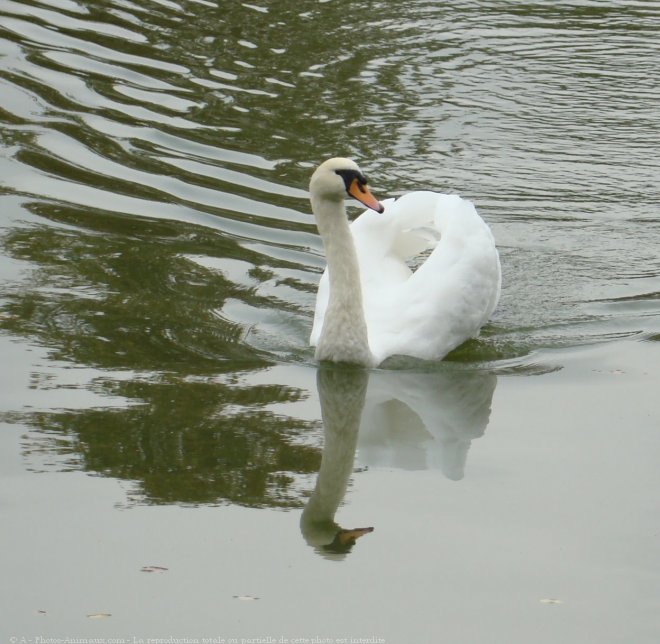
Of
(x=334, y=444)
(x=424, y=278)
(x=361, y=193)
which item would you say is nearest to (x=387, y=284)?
(x=424, y=278)

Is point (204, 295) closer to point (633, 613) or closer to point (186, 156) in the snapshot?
point (186, 156)

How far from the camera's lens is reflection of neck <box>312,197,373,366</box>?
7.84 metres

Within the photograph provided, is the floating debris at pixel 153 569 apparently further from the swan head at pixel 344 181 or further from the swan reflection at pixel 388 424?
the swan head at pixel 344 181

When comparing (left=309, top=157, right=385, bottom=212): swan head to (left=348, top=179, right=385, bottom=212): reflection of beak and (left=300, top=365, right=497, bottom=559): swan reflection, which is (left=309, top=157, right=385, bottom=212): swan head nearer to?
(left=348, top=179, right=385, bottom=212): reflection of beak

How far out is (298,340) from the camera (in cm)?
862

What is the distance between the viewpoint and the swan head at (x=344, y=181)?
24.9 ft

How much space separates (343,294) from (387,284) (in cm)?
74

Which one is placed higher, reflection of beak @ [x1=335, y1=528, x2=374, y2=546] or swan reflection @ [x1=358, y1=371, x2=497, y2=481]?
reflection of beak @ [x1=335, y1=528, x2=374, y2=546]

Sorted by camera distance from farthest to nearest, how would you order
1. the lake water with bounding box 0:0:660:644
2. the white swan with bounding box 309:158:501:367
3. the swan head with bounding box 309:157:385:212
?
the white swan with bounding box 309:158:501:367, the swan head with bounding box 309:157:385:212, the lake water with bounding box 0:0:660:644

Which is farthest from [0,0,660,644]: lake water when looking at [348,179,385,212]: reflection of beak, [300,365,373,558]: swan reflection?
[348,179,385,212]: reflection of beak

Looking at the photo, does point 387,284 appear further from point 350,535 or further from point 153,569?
Result: point 153,569

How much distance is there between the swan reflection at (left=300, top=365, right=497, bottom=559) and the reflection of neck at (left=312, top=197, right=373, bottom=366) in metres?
0.12

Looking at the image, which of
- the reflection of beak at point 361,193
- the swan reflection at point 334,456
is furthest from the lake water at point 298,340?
the reflection of beak at point 361,193

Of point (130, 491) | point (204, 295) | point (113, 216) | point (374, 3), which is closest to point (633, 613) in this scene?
point (130, 491)
